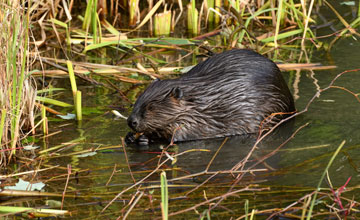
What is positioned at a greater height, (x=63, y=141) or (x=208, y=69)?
(x=208, y=69)

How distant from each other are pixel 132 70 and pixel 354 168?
2.52 m

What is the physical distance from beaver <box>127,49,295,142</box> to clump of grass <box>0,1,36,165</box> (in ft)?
3.41

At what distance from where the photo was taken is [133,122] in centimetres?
475

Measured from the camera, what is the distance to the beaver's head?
4.83m

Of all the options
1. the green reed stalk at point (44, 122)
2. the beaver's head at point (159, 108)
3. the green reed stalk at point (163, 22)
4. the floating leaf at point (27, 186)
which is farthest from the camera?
the green reed stalk at point (163, 22)

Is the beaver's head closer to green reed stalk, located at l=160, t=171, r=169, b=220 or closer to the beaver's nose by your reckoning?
the beaver's nose

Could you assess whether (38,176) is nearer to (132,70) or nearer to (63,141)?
(63,141)

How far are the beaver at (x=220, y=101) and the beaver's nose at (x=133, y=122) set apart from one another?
16 cm

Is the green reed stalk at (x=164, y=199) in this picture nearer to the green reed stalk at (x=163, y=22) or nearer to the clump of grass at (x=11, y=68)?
the clump of grass at (x=11, y=68)

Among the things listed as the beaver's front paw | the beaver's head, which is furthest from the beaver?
the beaver's front paw

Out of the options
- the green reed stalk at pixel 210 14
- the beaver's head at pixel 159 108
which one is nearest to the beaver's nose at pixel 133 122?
the beaver's head at pixel 159 108

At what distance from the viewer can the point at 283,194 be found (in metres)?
3.61

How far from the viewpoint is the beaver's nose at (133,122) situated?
4746 mm

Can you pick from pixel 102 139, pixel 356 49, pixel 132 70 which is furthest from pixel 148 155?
pixel 356 49
